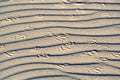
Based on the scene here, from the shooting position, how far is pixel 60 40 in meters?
3.46

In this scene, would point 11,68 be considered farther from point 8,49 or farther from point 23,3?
point 23,3

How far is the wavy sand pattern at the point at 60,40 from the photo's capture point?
3268 millimetres

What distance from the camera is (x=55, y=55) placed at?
133 inches

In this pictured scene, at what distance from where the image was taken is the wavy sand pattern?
10.7 feet

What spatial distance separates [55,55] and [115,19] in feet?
3.23

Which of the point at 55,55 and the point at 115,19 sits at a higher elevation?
the point at 115,19

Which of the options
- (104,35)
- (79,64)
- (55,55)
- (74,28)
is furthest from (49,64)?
(104,35)

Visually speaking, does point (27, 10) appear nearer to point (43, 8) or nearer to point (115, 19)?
point (43, 8)

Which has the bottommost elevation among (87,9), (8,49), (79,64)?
(79,64)

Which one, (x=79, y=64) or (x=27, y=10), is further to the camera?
(x=27, y=10)

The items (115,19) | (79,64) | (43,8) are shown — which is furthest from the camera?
(43,8)

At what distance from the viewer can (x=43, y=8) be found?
3.75 meters

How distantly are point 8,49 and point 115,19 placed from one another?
5.14ft

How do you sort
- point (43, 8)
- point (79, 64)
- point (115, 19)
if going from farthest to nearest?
point (43, 8)
point (115, 19)
point (79, 64)
